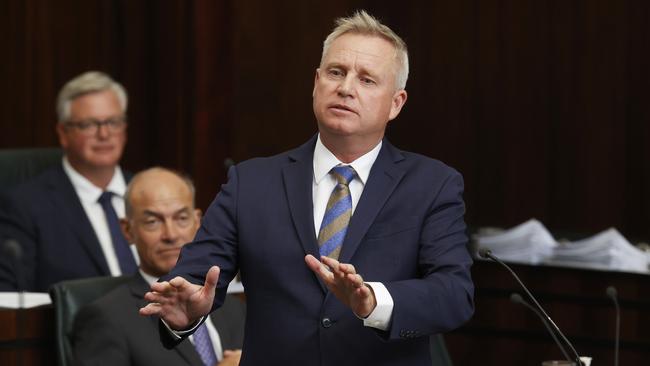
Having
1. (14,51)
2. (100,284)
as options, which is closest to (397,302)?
(100,284)

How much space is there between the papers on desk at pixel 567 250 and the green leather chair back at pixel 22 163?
1.73 metres

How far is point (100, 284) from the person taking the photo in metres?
3.62

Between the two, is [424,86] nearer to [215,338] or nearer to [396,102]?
[215,338]

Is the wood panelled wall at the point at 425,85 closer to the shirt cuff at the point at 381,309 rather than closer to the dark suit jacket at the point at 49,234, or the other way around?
the dark suit jacket at the point at 49,234

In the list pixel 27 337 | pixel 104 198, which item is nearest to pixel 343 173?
pixel 27 337

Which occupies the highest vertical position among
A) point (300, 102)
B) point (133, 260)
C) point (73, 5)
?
point (73, 5)

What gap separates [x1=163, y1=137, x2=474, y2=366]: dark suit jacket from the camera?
2.27 m

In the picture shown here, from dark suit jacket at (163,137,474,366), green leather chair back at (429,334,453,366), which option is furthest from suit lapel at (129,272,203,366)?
dark suit jacket at (163,137,474,366)

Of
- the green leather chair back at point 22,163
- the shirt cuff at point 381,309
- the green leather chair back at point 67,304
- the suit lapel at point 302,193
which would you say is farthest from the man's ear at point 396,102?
the green leather chair back at point 22,163

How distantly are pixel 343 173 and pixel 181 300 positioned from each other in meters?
0.39

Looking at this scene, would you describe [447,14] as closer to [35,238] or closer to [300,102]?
[300,102]

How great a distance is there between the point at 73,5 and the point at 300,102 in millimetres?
1187

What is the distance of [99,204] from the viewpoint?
16.1 ft


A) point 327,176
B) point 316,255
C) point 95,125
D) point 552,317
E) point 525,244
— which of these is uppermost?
point 327,176
